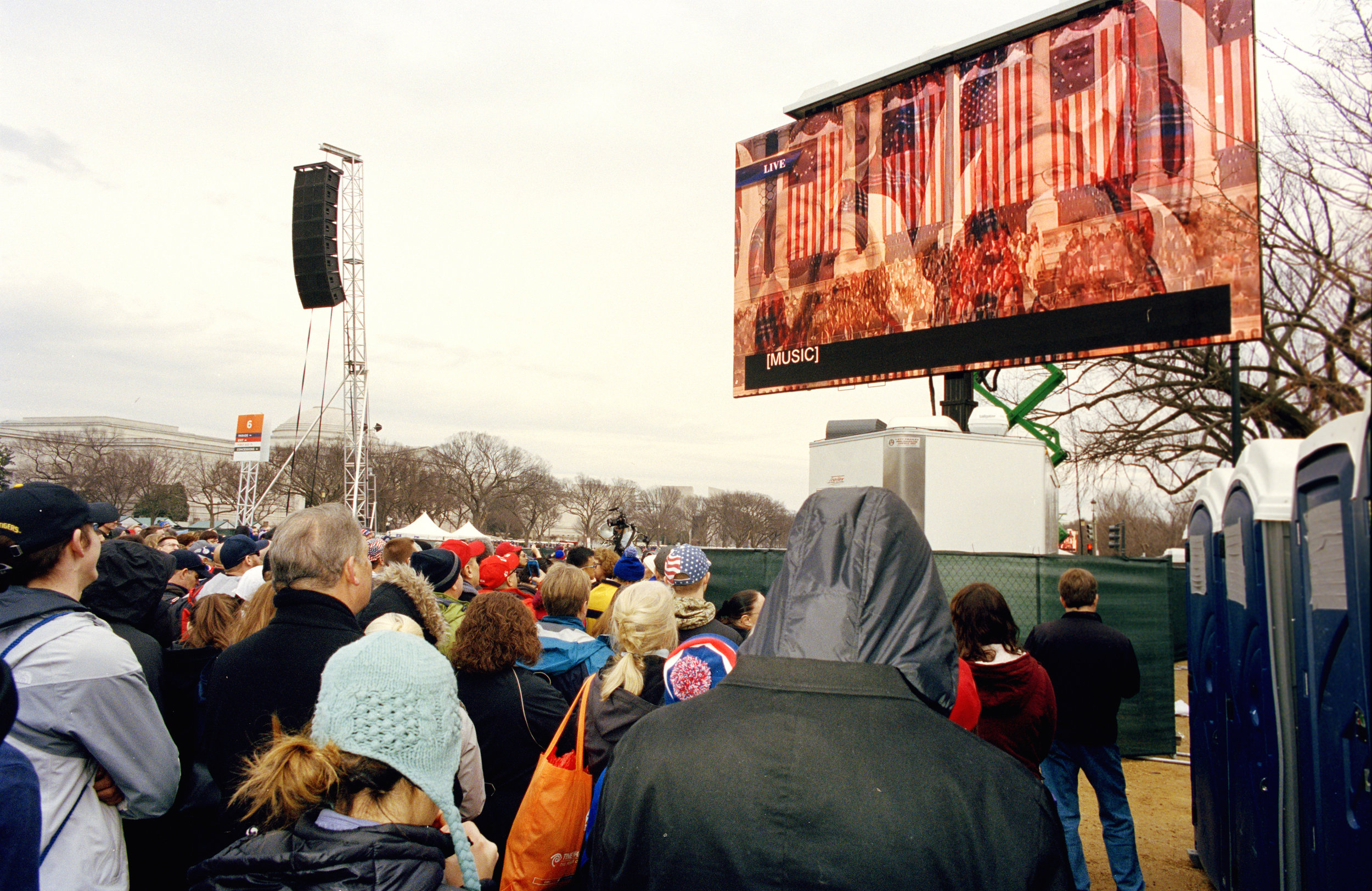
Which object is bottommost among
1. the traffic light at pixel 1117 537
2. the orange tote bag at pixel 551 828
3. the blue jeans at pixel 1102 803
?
the blue jeans at pixel 1102 803

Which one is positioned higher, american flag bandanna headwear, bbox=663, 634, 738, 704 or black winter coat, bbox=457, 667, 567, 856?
american flag bandanna headwear, bbox=663, 634, 738, 704

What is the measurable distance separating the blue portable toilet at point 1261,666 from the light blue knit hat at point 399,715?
3123mm

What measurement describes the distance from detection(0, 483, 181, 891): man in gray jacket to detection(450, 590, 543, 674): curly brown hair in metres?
1.08

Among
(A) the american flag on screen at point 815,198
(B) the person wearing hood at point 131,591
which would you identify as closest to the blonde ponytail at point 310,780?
(B) the person wearing hood at point 131,591

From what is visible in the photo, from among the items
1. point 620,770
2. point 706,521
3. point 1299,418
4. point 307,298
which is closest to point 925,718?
point 620,770

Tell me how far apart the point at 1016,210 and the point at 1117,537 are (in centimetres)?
1043

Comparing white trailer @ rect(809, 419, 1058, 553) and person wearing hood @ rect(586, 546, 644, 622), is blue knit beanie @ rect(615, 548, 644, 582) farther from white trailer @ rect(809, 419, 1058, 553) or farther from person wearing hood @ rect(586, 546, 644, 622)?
white trailer @ rect(809, 419, 1058, 553)

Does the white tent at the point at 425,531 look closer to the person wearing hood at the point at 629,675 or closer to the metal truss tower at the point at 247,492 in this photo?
the metal truss tower at the point at 247,492

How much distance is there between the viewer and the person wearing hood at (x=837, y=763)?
1.57m

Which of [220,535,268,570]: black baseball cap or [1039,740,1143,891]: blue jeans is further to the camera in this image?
[220,535,268,570]: black baseball cap

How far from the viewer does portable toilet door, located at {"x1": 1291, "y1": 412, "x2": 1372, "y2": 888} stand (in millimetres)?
2162

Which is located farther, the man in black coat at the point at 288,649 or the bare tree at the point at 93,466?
the bare tree at the point at 93,466

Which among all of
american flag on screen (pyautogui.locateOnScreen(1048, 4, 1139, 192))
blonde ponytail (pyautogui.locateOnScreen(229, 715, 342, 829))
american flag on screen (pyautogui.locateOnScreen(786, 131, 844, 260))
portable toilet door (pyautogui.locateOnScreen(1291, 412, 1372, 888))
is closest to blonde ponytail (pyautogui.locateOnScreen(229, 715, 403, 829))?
blonde ponytail (pyautogui.locateOnScreen(229, 715, 342, 829))

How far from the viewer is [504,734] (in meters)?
3.44
